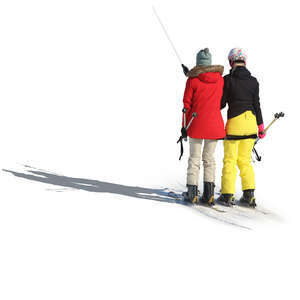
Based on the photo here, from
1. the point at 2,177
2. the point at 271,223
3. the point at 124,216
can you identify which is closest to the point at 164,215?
the point at 124,216

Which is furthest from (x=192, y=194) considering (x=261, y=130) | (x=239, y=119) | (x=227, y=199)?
(x=261, y=130)

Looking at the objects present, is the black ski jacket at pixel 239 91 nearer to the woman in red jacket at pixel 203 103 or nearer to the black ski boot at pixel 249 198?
the woman in red jacket at pixel 203 103

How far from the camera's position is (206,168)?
25.1ft

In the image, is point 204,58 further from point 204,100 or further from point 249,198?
point 249,198

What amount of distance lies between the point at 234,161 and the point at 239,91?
1.02 metres

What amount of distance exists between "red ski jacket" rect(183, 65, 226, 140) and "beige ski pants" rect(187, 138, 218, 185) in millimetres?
155

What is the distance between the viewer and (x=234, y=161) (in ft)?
25.6

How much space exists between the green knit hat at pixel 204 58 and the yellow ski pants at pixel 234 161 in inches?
47.4

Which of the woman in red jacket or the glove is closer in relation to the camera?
the woman in red jacket

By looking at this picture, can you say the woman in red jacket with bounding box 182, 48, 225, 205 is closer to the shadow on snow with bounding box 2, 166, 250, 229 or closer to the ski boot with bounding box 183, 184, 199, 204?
the ski boot with bounding box 183, 184, 199, 204

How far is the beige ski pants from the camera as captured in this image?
7.51 m

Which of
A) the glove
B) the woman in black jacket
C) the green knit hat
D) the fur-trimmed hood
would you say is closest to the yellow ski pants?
the woman in black jacket

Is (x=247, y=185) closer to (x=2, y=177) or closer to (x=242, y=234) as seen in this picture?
(x=242, y=234)

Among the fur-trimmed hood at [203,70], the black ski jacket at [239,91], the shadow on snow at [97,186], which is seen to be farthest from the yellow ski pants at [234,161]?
the fur-trimmed hood at [203,70]
